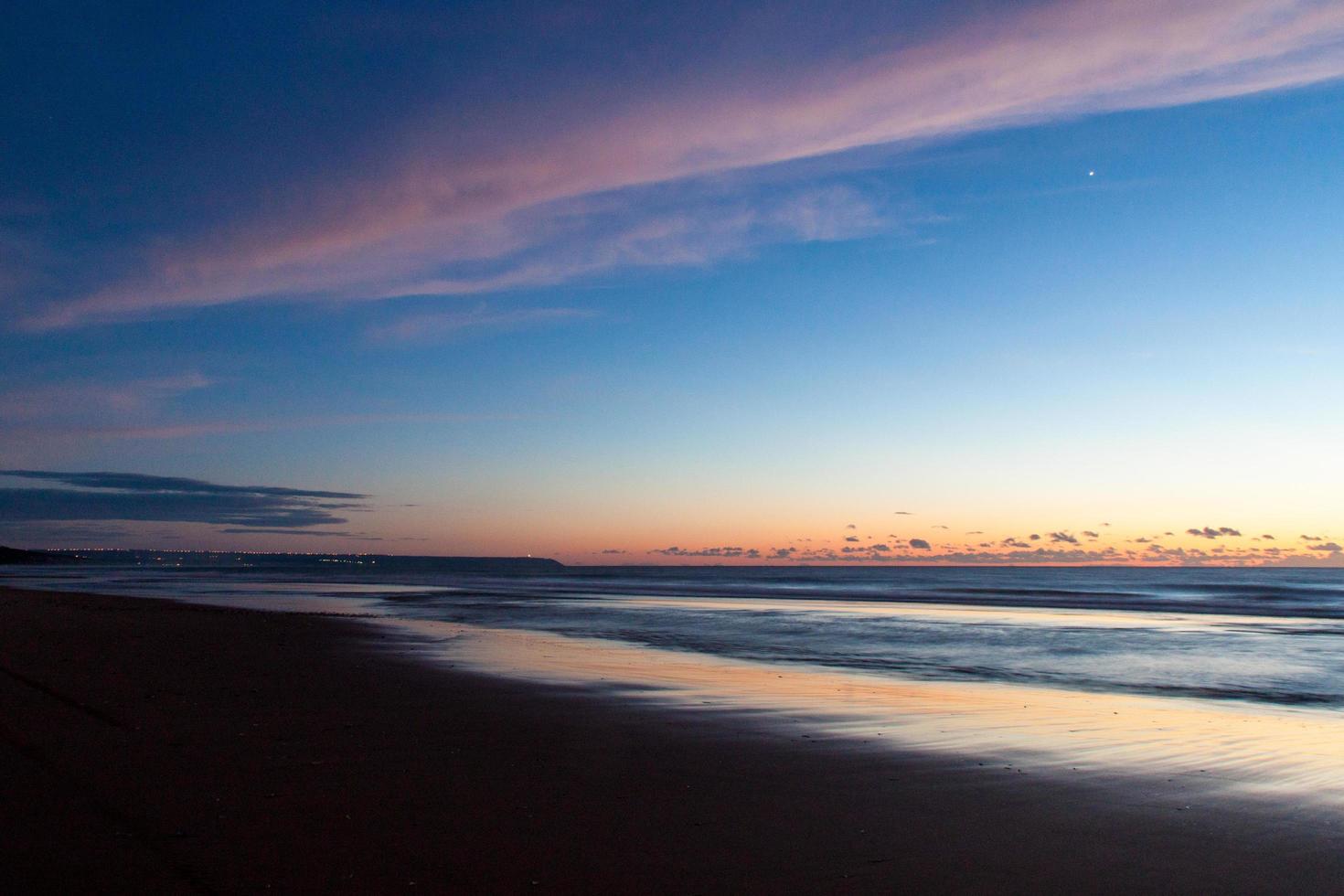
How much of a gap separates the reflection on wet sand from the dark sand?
1.12 metres

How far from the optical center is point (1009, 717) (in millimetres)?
12570

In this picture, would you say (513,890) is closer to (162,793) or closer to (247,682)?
(162,793)

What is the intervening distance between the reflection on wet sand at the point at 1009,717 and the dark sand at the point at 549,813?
1119 millimetres

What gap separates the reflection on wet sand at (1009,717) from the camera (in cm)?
949

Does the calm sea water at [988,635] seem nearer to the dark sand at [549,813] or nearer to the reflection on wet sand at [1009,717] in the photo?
the reflection on wet sand at [1009,717]

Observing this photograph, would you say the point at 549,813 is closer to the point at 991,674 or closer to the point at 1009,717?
the point at 1009,717

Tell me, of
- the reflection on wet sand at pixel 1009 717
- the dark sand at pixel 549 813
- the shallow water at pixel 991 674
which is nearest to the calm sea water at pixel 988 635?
the shallow water at pixel 991 674

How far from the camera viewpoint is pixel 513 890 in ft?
17.6

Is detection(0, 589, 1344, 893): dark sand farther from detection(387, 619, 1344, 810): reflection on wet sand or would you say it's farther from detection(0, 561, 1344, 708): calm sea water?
detection(0, 561, 1344, 708): calm sea water

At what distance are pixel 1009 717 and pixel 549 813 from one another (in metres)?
8.06

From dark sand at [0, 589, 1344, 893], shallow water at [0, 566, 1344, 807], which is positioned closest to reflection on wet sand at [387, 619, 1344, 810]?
shallow water at [0, 566, 1344, 807]

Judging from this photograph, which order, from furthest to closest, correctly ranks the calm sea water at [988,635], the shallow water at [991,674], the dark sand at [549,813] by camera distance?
the calm sea water at [988,635] → the shallow water at [991,674] → the dark sand at [549,813]

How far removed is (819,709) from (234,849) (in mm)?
8681

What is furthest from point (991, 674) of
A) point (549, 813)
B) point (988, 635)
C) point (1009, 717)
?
point (549, 813)
